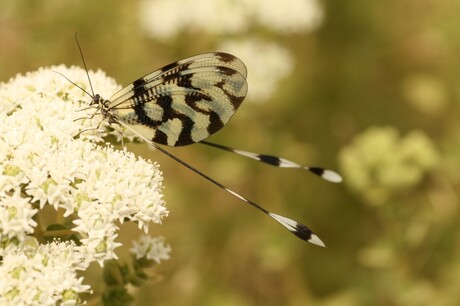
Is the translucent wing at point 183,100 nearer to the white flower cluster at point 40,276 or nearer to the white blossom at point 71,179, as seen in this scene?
the white blossom at point 71,179

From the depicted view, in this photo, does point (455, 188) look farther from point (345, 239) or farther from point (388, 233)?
point (388, 233)

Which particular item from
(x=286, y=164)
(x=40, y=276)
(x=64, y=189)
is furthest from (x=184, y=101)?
(x=40, y=276)

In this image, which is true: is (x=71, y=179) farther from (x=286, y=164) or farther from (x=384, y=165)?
(x=384, y=165)

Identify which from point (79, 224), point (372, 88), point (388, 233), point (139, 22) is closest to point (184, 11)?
point (139, 22)

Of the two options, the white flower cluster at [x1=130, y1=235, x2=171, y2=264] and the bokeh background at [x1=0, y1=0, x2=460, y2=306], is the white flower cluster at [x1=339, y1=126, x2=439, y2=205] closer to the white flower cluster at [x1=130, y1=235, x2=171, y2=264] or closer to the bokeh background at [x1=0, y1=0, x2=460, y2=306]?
the bokeh background at [x1=0, y1=0, x2=460, y2=306]

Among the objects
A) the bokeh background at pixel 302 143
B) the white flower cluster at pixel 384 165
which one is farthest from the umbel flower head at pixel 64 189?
the white flower cluster at pixel 384 165
